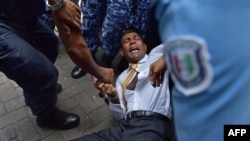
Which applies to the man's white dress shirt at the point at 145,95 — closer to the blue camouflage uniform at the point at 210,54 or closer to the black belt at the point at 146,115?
the black belt at the point at 146,115

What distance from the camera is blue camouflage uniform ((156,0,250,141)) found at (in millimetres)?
625

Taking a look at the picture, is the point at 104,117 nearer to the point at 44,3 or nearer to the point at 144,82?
the point at 144,82

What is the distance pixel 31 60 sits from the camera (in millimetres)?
1782

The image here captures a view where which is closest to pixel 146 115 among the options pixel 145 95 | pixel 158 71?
pixel 145 95

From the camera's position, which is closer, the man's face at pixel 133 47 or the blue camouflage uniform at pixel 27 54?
the blue camouflage uniform at pixel 27 54

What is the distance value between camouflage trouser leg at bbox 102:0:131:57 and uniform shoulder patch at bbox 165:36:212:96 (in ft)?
5.65

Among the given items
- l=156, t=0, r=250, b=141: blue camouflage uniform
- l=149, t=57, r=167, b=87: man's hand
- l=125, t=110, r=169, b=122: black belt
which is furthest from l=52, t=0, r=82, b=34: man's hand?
l=125, t=110, r=169, b=122: black belt

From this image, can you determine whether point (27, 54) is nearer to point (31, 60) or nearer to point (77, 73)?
point (31, 60)

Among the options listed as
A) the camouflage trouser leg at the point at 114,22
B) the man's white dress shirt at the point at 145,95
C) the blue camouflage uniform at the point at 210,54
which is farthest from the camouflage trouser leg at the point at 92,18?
the blue camouflage uniform at the point at 210,54

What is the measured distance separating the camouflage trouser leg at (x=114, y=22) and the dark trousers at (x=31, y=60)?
1.57ft

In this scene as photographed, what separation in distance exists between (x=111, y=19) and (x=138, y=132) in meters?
0.98

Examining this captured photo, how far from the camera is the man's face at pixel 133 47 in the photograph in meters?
2.26

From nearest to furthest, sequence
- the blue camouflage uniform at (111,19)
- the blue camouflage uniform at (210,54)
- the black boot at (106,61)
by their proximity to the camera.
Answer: the blue camouflage uniform at (210,54) < the blue camouflage uniform at (111,19) < the black boot at (106,61)

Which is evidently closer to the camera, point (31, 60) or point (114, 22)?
point (31, 60)
